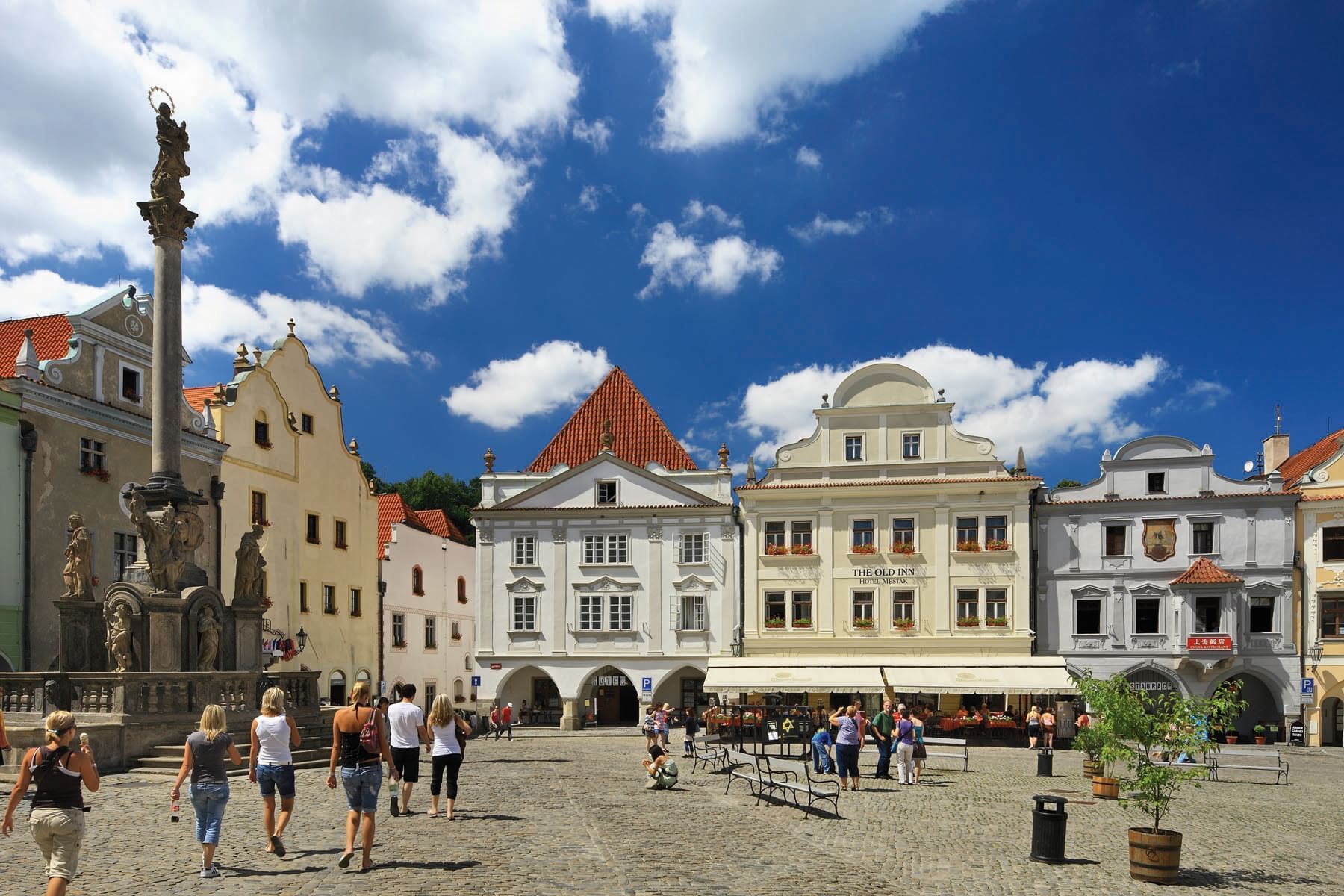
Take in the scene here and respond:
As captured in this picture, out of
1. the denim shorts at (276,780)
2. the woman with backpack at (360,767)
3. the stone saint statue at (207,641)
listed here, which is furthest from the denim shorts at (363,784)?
the stone saint statue at (207,641)

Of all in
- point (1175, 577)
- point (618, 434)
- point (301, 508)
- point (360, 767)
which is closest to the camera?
point (360, 767)

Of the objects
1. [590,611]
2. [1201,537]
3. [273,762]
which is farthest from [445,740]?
[1201,537]

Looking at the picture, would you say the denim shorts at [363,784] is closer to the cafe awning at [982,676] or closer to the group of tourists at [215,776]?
the group of tourists at [215,776]

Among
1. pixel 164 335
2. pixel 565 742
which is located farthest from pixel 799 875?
pixel 565 742

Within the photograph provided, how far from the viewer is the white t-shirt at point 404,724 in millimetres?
14000

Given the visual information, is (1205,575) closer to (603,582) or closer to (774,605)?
(774,605)

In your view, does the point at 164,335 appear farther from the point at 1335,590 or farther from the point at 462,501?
the point at 462,501

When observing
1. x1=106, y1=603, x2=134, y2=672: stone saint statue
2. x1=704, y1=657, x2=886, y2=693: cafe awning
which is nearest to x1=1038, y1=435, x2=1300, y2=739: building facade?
x1=704, y1=657, x2=886, y2=693: cafe awning

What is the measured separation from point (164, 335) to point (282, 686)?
25.2ft

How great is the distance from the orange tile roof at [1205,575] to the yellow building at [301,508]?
98.7 ft

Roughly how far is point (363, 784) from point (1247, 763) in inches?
913

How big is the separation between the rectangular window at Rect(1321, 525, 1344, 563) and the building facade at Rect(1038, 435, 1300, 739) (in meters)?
1.05

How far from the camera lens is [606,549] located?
4328cm

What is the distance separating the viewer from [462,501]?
8350 centimetres
